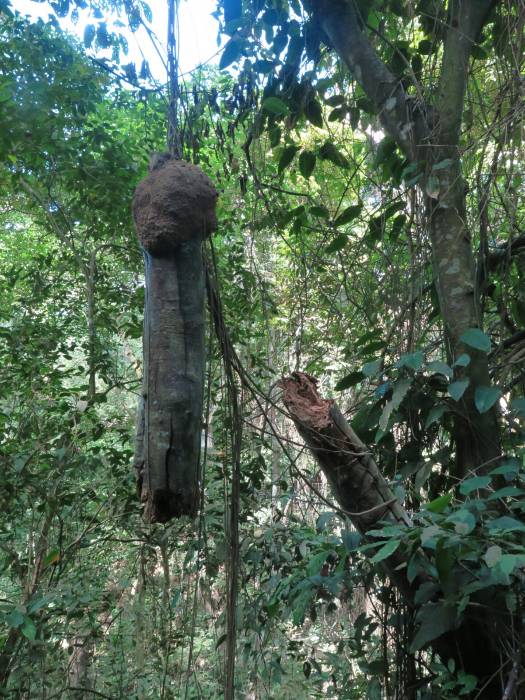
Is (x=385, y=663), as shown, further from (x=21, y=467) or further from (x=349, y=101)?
(x=349, y=101)

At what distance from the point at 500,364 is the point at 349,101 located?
3.30ft

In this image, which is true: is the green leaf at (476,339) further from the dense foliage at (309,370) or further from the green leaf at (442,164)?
the green leaf at (442,164)

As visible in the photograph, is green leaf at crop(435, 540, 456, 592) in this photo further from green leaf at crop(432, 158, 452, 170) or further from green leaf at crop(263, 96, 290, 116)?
green leaf at crop(263, 96, 290, 116)

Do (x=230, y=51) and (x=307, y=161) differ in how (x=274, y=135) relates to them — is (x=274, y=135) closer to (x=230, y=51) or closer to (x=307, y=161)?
(x=307, y=161)

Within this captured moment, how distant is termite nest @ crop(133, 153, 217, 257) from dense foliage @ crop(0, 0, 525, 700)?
10.9 inches

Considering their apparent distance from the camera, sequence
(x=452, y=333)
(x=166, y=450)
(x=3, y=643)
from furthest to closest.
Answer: (x=3, y=643) → (x=452, y=333) → (x=166, y=450)

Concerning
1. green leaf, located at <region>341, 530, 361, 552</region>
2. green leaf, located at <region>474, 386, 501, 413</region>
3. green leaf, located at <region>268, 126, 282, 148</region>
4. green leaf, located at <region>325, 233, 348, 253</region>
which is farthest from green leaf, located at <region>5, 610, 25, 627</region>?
green leaf, located at <region>268, 126, 282, 148</region>

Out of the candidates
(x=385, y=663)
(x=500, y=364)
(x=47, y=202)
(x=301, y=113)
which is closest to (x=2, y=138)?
(x=47, y=202)

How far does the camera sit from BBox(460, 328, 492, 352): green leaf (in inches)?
52.4

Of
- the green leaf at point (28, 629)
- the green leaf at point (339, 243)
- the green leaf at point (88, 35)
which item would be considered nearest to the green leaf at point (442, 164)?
the green leaf at point (339, 243)

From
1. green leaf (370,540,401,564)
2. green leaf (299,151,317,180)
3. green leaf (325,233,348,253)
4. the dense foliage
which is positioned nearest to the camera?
green leaf (370,540,401,564)

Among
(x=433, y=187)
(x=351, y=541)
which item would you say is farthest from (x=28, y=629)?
(x=433, y=187)

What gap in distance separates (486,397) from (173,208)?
2.63 ft

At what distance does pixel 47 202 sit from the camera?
9.46ft
